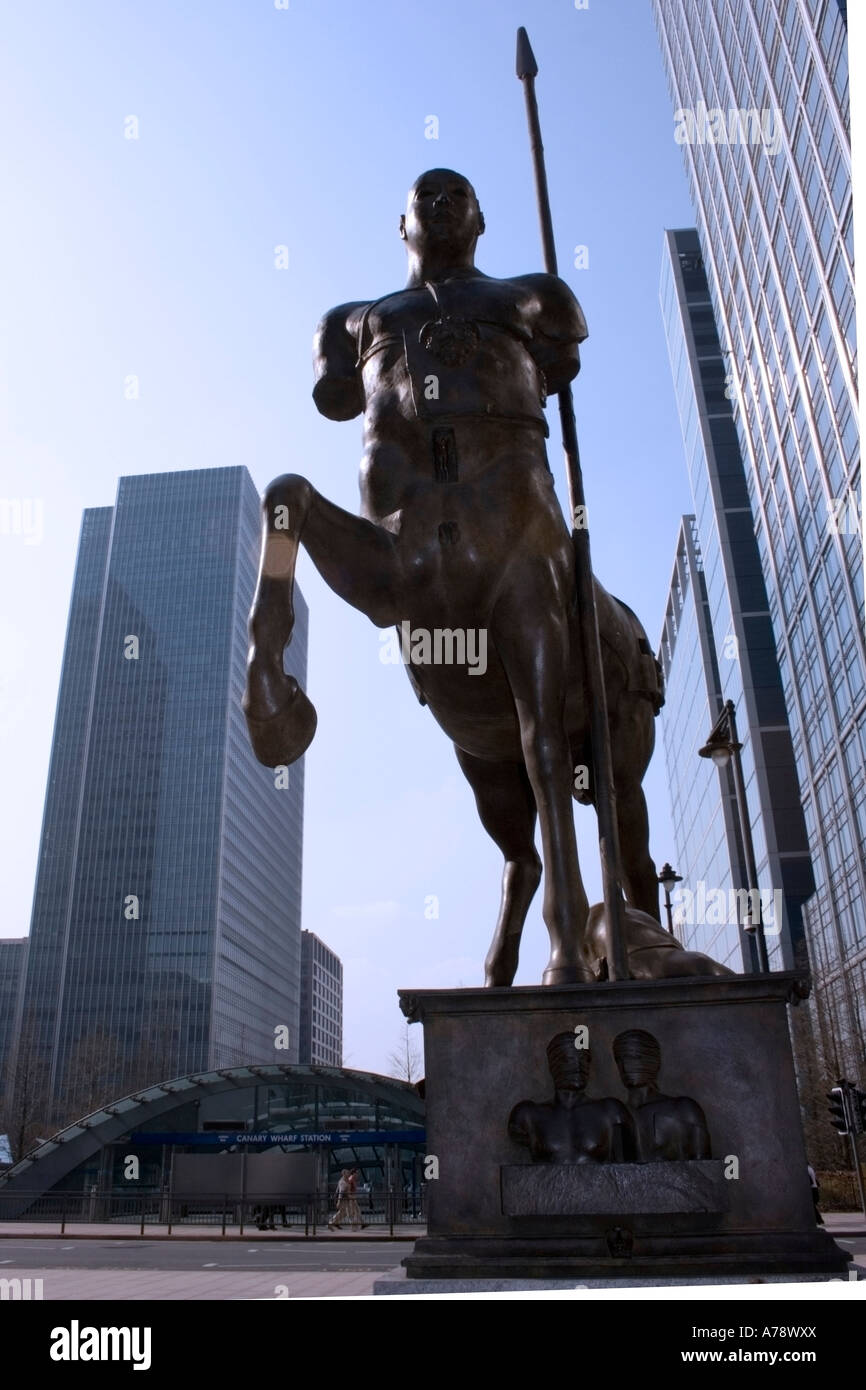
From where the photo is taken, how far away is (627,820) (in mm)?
4949

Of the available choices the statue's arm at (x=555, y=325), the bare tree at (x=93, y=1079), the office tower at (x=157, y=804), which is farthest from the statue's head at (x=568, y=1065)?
the office tower at (x=157, y=804)

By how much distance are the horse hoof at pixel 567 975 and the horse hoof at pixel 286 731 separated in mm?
1079

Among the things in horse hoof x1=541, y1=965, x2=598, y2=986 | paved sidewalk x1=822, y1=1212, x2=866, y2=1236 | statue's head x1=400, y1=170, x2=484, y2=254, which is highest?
statue's head x1=400, y1=170, x2=484, y2=254

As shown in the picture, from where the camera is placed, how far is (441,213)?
452 centimetres

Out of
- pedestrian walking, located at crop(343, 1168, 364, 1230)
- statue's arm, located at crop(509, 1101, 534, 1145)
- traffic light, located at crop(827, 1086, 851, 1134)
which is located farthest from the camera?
pedestrian walking, located at crop(343, 1168, 364, 1230)

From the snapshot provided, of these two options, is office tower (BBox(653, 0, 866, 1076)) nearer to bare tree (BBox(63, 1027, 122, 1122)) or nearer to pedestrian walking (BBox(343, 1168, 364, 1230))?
pedestrian walking (BBox(343, 1168, 364, 1230))

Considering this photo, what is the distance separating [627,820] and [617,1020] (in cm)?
168

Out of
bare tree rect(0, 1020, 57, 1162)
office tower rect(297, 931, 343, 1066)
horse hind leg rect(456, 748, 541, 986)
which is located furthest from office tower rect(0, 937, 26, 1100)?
horse hind leg rect(456, 748, 541, 986)

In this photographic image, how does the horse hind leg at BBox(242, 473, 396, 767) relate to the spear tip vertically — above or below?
below

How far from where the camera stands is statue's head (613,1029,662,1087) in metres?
3.22

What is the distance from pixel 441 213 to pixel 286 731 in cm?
235

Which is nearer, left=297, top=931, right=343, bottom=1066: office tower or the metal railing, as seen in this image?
the metal railing

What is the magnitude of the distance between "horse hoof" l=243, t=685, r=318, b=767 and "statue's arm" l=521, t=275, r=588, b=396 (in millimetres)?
1775
